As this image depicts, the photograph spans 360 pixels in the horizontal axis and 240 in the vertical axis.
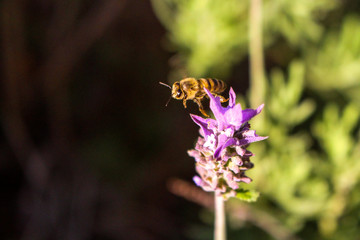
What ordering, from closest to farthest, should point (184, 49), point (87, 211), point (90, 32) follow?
point (184, 49) → point (87, 211) → point (90, 32)

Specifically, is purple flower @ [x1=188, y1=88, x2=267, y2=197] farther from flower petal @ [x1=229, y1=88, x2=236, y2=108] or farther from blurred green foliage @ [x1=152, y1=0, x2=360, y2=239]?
blurred green foliage @ [x1=152, y1=0, x2=360, y2=239]

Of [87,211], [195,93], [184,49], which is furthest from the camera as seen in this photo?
[87,211]

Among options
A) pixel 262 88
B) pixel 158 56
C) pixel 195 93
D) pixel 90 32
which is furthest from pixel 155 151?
pixel 195 93

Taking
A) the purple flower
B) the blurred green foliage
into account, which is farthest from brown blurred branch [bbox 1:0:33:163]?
the purple flower

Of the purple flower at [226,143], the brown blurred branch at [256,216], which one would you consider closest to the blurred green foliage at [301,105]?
the brown blurred branch at [256,216]

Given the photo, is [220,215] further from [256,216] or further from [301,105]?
[301,105]

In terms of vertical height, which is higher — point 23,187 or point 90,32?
point 90,32

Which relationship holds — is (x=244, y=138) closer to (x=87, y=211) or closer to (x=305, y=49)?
(x=305, y=49)

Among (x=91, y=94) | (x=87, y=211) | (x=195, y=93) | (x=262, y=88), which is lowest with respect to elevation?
(x=195, y=93)
